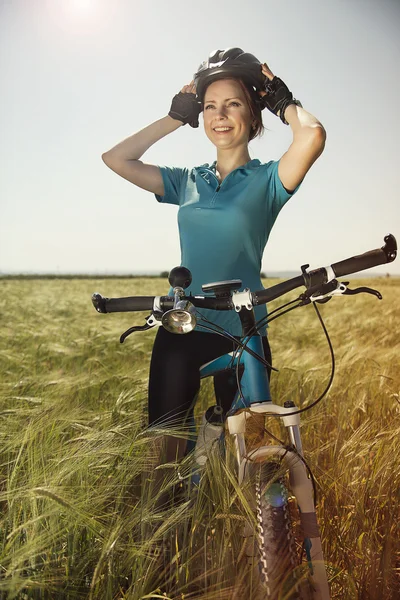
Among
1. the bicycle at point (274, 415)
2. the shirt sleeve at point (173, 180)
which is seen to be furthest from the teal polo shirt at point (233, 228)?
the bicycle at point (274, 415)

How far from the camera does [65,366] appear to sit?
14.9 ft

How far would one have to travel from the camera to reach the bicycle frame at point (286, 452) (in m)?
1.40

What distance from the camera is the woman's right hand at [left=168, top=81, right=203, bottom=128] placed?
2100 millimetres

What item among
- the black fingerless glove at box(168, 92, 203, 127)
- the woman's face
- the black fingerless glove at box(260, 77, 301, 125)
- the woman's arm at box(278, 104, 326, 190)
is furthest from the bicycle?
the black fingerless glove at box(168, 92, 203, 127)

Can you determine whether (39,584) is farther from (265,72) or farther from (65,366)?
(65,366)

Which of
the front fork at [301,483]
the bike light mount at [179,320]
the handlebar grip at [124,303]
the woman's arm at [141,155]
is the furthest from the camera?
the woman's arm at [141,155]

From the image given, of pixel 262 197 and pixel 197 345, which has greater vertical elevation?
pixel 262 197

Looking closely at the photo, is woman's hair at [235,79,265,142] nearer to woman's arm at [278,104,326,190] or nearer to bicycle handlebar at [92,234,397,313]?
woman's arm at [278,104,326,190]

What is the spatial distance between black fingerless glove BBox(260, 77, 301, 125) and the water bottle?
100 centimetres

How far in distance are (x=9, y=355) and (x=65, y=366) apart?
0.50 metres

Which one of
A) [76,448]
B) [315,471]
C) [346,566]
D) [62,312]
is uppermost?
[62,312]

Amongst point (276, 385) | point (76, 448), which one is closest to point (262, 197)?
point (76, 448)

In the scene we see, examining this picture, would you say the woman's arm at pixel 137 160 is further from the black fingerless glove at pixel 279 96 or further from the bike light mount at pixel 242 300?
the bike light mount at pixel 242 300

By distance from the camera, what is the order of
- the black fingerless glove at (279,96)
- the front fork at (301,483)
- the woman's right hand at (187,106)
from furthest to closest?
the woman's right hand at (187,106)
the black fingerless glove at (279,96)
the front fork at (301,483)
